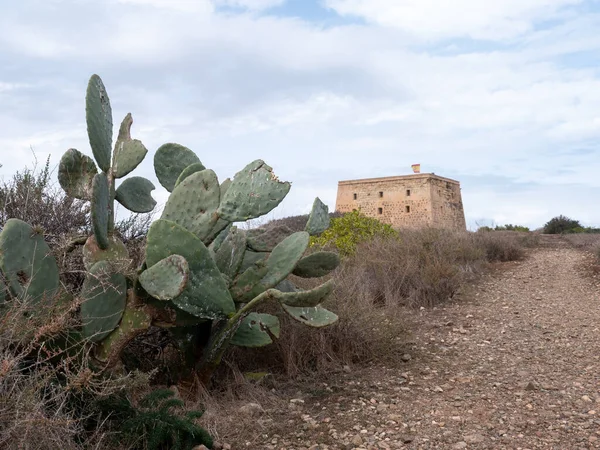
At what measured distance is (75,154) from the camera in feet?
14.4

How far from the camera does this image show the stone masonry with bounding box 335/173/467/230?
23500 mm

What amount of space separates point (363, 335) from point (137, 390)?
2.13 m

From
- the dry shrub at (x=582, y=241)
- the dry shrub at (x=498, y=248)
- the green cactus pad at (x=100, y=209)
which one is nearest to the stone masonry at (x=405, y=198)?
the dry shrub at (x=582, y=241)

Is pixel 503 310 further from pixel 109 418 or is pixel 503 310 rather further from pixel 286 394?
pixel 109 418

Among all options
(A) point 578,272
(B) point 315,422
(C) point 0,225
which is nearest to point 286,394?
(B) point 315,422

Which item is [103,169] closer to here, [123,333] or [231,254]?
[231,254]

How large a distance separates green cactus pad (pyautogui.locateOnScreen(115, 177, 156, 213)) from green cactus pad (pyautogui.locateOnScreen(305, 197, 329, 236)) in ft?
4.41

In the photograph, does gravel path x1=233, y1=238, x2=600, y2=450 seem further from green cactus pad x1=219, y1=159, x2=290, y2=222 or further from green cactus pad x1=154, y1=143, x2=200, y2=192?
green cactus pad x1=154, y1=143, x2=200, y2=192

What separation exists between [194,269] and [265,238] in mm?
1157

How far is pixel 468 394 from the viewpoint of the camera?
4379 millimetres

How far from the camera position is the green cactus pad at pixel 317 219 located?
4.51m

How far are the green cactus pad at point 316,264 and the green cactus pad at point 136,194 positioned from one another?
1360 millimetres

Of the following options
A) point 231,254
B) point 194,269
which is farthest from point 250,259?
point 194,269

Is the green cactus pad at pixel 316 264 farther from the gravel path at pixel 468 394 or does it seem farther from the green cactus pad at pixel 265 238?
the gravel path at pixel 468 394
